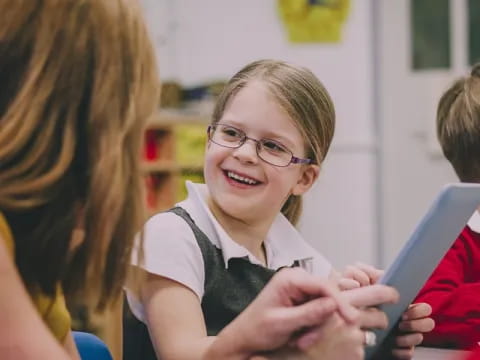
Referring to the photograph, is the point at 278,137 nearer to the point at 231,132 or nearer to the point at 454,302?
the point at 231,132

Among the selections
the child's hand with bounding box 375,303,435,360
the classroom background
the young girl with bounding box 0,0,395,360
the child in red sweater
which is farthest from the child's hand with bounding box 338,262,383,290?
the classroom background

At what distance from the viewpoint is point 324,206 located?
15.8 ft

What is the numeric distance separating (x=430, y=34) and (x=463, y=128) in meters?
3.39

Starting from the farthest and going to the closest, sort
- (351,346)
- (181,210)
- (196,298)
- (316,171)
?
(316,171), (181,210), (196,298), (351,346)

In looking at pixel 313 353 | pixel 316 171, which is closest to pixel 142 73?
pixel 313 353

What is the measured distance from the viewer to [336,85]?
4789 mm

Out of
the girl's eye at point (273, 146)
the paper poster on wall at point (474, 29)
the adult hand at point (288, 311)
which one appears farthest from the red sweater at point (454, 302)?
the paper poster on wall at point (474, 29)

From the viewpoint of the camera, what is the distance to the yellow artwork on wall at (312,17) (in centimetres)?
474

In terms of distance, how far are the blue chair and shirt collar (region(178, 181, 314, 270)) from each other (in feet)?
0.65

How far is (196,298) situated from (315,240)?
12.4ft

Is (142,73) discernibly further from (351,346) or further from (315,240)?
(315,240)

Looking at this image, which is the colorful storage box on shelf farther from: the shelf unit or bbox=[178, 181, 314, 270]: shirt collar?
bbox=[178, 181, 314, 270]: shirt collar

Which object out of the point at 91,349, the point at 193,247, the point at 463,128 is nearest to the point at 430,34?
the point at 463,128

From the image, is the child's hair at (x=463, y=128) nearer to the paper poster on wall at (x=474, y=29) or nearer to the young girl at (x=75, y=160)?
the young girl at (x=75, y=160)
